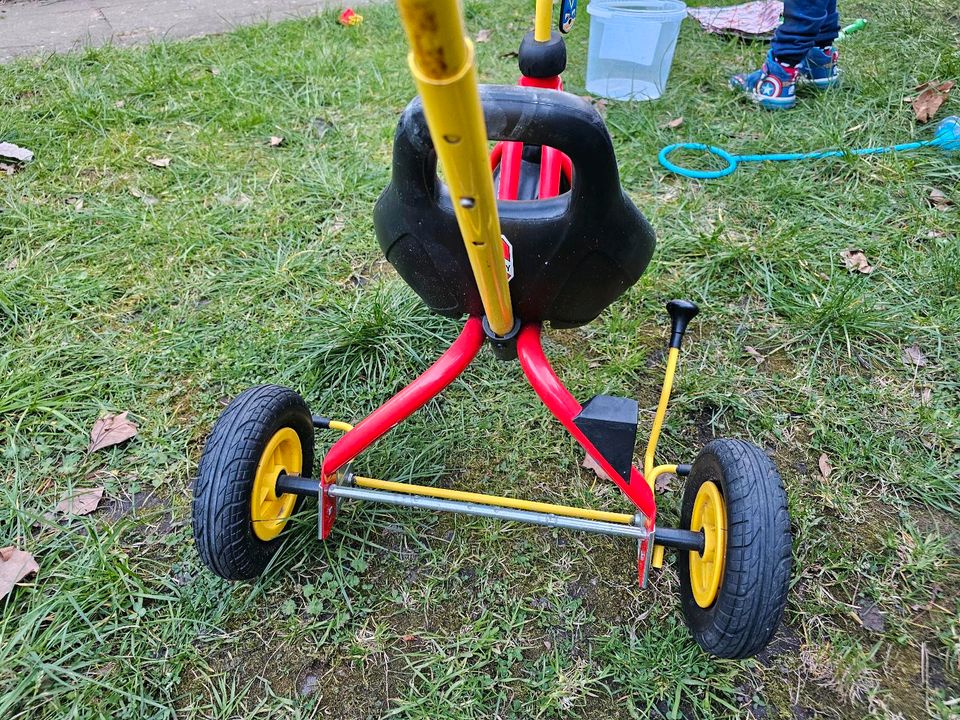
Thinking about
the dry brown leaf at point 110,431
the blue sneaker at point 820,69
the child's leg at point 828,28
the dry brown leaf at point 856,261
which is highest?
the child's leg at point 828,28

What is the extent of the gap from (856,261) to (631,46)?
1527 mm

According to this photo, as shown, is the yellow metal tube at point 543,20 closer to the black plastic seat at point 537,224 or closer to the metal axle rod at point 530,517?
the black plastic seat at point 537,224

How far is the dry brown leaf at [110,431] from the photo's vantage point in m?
1.68

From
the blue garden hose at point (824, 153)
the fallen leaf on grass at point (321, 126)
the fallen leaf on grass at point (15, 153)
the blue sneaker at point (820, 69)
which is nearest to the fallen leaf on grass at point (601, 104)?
the blue garden hose at point (824, 153)

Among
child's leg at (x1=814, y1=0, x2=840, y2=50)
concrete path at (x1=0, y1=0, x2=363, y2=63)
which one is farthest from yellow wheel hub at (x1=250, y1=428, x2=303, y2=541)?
concrete path at (x1=0, y1=0, x2=363, y2=63)

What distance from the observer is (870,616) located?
1.37m

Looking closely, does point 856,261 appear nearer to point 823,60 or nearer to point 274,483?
point 823,60

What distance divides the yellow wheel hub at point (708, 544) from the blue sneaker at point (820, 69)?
2.50m

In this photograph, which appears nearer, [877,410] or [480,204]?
[480,204]

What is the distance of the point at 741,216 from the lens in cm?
242

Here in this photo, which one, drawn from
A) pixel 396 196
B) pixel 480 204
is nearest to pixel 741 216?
pixel 396 196

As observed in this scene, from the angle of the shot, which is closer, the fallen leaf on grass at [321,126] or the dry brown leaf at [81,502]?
the dry brown leaf at [81,502]

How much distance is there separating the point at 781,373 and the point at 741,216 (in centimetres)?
80

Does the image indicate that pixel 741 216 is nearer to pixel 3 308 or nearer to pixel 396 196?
pixel 396 196
